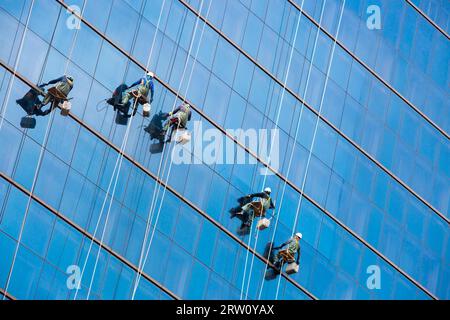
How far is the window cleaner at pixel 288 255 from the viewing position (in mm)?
57625

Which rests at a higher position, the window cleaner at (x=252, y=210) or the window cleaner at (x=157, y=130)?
the window cleaner at (x=157, y=130)

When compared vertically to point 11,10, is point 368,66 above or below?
above

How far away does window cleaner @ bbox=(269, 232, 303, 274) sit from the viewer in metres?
57.6

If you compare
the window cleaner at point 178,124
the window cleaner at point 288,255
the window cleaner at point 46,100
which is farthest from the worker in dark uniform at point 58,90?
the window cleaner at point 288,255

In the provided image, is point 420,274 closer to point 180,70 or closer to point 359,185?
point 359,185

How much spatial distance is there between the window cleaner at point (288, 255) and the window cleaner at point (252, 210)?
122 cm

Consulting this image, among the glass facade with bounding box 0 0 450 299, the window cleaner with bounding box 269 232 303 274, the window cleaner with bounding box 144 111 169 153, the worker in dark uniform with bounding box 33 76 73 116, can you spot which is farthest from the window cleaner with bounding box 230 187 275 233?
the worker in dark uniform with bounding box 33 76 73 116

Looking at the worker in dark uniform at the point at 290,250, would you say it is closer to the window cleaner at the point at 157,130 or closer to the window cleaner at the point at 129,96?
the window cleaner at the point at 157,130

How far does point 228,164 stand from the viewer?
57469 mm

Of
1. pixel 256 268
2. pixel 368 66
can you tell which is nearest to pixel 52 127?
pixel 256 268

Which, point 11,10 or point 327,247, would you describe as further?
point 327,247

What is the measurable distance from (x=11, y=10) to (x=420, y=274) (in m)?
22.4

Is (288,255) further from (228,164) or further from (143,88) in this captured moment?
(143,88)
